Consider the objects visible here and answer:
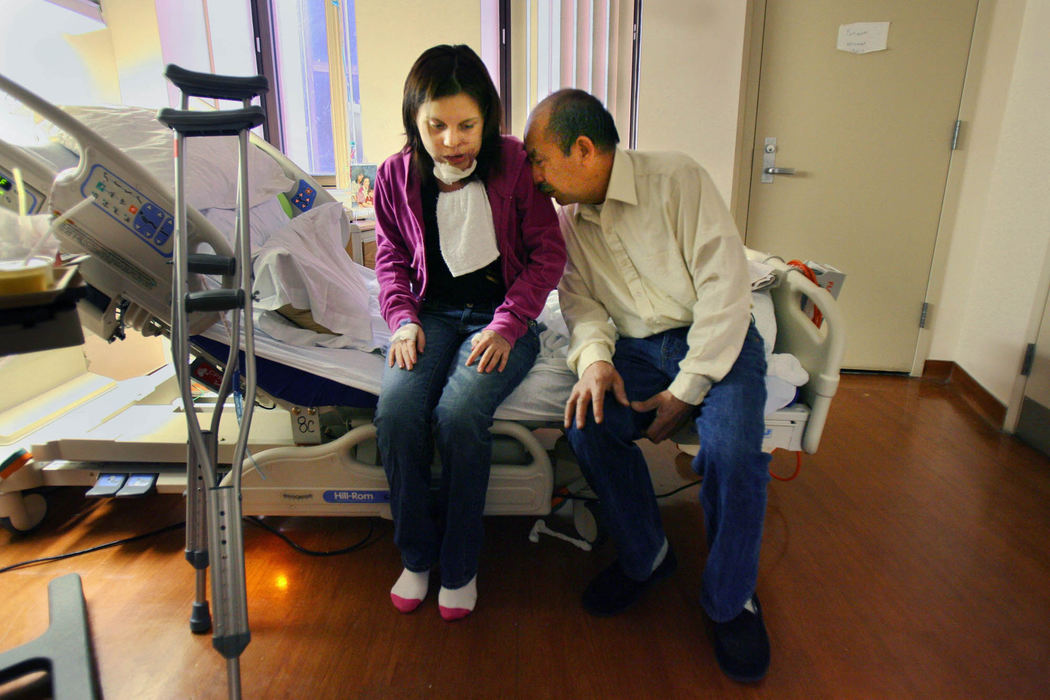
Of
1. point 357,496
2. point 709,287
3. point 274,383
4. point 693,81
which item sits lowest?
point 357,496

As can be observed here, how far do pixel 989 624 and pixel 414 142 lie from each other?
Answer: 5.59ft

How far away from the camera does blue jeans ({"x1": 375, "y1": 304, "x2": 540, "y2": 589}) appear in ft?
4.44

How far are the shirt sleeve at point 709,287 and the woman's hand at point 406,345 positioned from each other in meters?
0.57

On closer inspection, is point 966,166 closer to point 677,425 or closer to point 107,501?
point 677,425

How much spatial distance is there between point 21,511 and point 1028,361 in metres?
3.28

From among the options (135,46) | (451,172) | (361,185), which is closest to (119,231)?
(451,172)

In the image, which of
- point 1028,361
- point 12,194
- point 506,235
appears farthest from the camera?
point 1028,361

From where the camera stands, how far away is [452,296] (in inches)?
62.5

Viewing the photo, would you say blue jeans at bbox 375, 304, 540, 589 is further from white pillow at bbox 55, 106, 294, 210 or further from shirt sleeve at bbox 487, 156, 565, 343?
white pillow at bbox 55, 106, 294, 210

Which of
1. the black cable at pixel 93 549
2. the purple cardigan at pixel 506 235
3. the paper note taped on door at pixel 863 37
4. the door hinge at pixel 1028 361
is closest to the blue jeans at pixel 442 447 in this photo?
the purple cardigan at pixel 506 235

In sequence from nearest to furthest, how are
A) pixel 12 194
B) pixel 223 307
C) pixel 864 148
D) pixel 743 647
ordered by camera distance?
pixel 223 307
pixel 12 194
pixel 743 647
pixel 864 148

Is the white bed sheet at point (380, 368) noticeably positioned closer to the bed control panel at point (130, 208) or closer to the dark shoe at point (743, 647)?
the bed control panel at point (130, 208)

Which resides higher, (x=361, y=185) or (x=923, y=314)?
(x=361, y=185)

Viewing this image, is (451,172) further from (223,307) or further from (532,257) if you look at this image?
(223,307)
